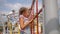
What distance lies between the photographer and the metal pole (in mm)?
734

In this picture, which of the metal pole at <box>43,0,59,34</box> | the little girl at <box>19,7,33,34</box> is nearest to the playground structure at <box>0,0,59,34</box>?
the metal pole at <box>43,0,59,34</box>

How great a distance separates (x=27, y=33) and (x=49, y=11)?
1.11 m

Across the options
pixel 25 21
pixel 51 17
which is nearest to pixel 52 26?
pixel 51 17

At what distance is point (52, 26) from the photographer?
74cm

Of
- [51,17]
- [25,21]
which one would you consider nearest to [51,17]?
[51,17]

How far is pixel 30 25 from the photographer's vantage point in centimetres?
184

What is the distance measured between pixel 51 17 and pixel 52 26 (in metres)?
0.04

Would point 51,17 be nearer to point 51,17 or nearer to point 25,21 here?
point 51,17

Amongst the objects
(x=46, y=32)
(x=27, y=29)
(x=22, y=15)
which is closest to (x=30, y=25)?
(x=27, y=29)

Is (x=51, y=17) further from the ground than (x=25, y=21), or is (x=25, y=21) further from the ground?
(x=51, y=17)

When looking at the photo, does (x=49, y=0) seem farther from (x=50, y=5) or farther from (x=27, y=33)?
(x=27, y=33)

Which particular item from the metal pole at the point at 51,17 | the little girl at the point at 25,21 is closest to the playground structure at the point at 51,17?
the metal pole at the point at 51,17

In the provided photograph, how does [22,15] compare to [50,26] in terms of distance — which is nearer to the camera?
[50,26]

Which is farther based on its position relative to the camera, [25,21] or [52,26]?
[25,21]
